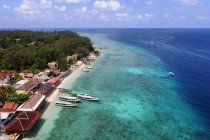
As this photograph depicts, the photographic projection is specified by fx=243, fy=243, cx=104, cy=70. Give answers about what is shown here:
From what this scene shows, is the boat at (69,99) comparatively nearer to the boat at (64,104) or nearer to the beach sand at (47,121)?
the beach sand at (47,121)

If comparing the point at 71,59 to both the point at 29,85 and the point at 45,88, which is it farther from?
the point at 29,85

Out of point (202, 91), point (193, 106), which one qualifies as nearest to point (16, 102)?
point (193, 106)

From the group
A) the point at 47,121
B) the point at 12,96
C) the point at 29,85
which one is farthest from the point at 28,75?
the point at 47,121

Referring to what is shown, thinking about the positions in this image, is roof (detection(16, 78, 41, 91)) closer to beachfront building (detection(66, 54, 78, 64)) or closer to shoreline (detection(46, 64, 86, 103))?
shoreline (detection(46, 64, 86, 103))

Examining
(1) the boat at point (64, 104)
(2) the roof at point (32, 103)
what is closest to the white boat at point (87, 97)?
(1) the boat at point (64, 104)

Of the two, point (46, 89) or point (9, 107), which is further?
point (46, 89)
